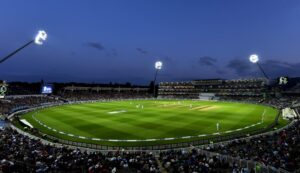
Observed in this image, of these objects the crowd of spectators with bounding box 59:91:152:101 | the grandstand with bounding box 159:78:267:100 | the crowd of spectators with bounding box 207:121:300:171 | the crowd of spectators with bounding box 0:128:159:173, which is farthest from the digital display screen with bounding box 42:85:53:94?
the crowd of spectators with bounding box 207:121:300:171

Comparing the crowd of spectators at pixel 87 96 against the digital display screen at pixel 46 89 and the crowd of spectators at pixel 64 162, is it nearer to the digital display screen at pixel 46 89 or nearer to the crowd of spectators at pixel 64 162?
the digital display screen at pixel 46 89

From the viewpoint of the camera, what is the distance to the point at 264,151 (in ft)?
82.5

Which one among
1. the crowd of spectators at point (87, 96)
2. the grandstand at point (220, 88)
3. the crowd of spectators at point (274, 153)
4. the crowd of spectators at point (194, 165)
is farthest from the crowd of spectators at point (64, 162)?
the grandstand at point (220, 88)

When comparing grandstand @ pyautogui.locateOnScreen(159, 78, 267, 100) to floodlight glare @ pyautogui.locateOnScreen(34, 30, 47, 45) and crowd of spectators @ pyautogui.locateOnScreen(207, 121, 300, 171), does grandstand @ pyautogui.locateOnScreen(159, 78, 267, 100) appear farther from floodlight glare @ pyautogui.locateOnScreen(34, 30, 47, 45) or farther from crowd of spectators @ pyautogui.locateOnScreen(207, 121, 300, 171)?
floodlight glare @ pyautogui.locateOnScreen(34, 30, 47, 45)

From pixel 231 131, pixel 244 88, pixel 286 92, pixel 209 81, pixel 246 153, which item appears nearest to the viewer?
pixel 246 153

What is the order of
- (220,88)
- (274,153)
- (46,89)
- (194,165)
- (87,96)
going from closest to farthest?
(194,165), (274,153), (46,89), (87,96), (220,88)

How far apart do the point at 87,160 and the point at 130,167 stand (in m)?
3.64

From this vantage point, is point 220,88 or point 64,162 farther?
point 220,88

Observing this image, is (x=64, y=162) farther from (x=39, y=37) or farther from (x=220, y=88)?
(x=220, y=88)

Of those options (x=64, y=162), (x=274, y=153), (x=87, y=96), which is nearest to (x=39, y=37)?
(x=64, y=162)

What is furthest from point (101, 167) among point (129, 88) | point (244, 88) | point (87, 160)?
point (129, 88)

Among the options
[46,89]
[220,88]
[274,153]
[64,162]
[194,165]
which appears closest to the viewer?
[194,165]

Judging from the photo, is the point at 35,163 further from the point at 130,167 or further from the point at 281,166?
the point at 281,166

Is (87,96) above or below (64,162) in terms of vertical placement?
above
